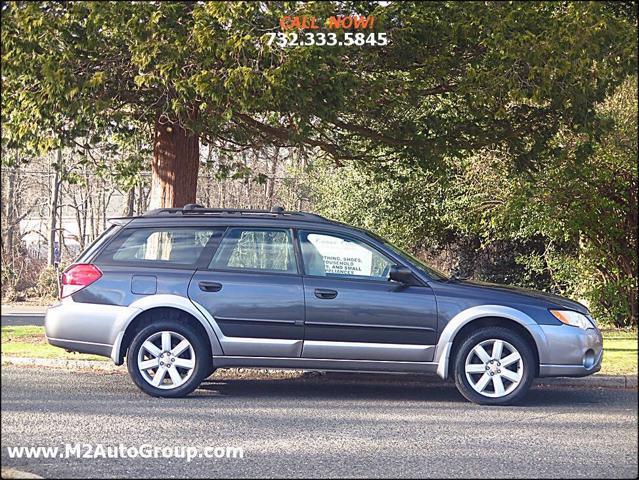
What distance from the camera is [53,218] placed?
2988 centimetres

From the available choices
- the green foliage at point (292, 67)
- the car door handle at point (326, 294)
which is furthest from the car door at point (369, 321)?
the green foliage at point (292, 67)

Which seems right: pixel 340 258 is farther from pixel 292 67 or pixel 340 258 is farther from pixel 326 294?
pixel 292 67

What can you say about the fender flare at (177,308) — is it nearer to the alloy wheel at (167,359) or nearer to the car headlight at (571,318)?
the alloy wheel at (167,359)

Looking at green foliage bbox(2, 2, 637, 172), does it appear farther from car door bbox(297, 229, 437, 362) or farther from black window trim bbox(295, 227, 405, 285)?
car door bbox(297, 229, 437, 362)

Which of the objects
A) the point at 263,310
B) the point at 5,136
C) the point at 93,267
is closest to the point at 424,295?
the point at 263,310

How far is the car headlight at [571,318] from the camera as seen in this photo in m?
8.70

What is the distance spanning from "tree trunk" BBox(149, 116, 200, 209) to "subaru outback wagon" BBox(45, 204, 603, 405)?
4.56 meters

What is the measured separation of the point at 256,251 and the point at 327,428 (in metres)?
2.38

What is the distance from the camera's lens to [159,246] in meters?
9.30

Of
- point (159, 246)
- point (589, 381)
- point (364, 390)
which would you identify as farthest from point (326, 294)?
point (589, 381)

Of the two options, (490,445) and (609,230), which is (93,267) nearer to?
(490,445)

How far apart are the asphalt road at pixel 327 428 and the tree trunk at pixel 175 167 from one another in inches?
159

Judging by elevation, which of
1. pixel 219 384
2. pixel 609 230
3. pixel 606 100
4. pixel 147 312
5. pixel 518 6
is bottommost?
pixel 219 384

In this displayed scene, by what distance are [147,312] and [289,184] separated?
19774 mm
